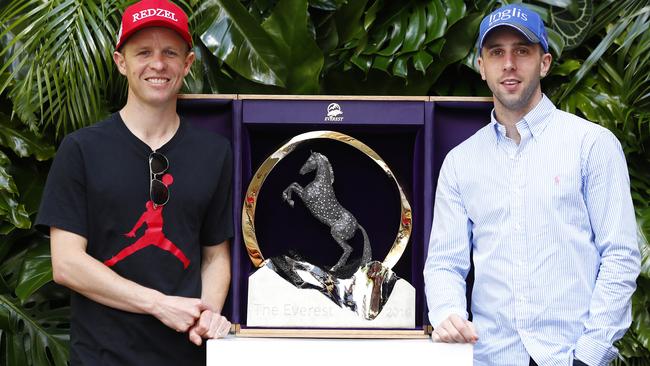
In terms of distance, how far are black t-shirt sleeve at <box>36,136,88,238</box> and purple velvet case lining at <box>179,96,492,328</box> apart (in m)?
0.45

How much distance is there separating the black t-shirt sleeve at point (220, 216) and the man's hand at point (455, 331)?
61cm

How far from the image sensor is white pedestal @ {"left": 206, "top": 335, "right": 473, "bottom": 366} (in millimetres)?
2152

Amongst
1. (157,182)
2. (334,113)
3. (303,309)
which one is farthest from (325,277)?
(157,182)

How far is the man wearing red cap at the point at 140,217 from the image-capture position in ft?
7.04

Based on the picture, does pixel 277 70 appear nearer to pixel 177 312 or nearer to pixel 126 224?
pixel 126 224

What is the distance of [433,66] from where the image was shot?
123 inches

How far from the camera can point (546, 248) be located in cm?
213

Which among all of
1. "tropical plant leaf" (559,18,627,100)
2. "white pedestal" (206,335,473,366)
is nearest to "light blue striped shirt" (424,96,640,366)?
"white pedestal" (206,335,473,366)

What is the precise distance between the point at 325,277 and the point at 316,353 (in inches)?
16.2

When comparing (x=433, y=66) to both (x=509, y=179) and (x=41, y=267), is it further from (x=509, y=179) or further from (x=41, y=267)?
(x=41, y=267)

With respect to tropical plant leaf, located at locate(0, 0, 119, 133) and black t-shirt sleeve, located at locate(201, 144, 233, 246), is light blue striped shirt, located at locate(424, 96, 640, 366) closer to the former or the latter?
black t-shirt sleeve, located at locate(201, 144, 233, 246)

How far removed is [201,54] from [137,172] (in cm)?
99

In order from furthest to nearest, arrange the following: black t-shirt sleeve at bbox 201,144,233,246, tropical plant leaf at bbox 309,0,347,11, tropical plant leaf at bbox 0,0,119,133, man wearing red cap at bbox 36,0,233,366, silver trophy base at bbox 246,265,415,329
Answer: tropical plant leaf at bbox 309,0,347,11, tropical plant leaf at bbox 0,0,119,133, silver trophy base at bbox 246,265,415,329, black t-shirt sleeve at bbox 201,144,233,246, man wearing red cap at bbox 36,0,233,366

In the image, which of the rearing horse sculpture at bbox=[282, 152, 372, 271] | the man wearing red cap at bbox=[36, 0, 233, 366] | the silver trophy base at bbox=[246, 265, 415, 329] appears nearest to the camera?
the man wearing red cap at bbox=[36, 0, 233, 366]
